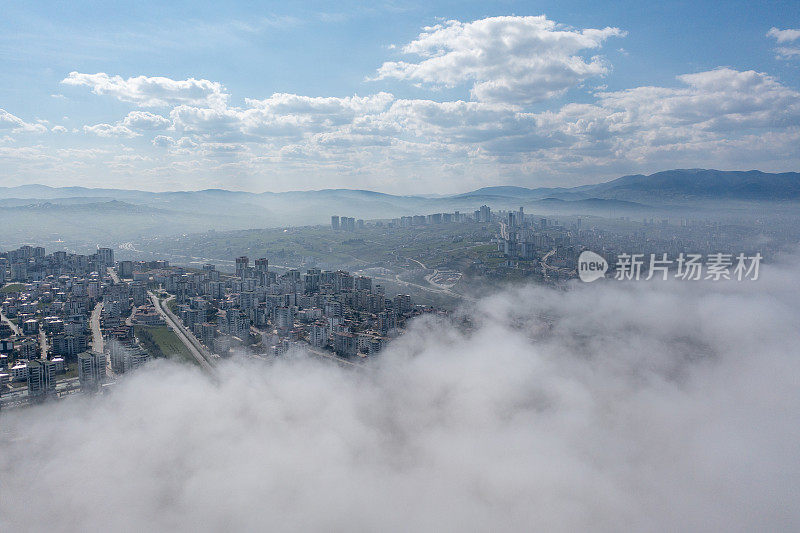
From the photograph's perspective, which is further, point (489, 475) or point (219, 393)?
point (219, 393)

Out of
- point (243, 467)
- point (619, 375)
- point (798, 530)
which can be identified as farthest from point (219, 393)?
point (798, 530)

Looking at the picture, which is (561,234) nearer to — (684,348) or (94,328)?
(684,348)

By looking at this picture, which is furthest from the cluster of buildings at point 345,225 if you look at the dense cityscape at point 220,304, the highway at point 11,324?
the highway at point 11,324

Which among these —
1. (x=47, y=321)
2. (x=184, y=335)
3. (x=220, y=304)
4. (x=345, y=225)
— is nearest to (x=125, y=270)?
(x=220, y=304)

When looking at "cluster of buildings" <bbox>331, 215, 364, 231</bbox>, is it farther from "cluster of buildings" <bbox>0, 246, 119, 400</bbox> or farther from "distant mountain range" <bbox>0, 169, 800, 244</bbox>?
"cluster of buildings" <bbox>0, 246, 119, 400</bbox>

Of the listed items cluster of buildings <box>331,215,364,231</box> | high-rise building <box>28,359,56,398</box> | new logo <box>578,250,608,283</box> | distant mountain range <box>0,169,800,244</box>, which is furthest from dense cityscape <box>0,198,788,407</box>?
distant mountain range <box>0,169,800,244</box>

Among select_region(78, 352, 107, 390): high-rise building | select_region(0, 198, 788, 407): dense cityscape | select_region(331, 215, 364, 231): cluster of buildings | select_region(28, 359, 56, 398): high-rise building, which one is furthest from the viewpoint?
select_region(331, 215, 364, 231): cluster of buildings

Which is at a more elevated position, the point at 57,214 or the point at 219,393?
the point at 57,214
